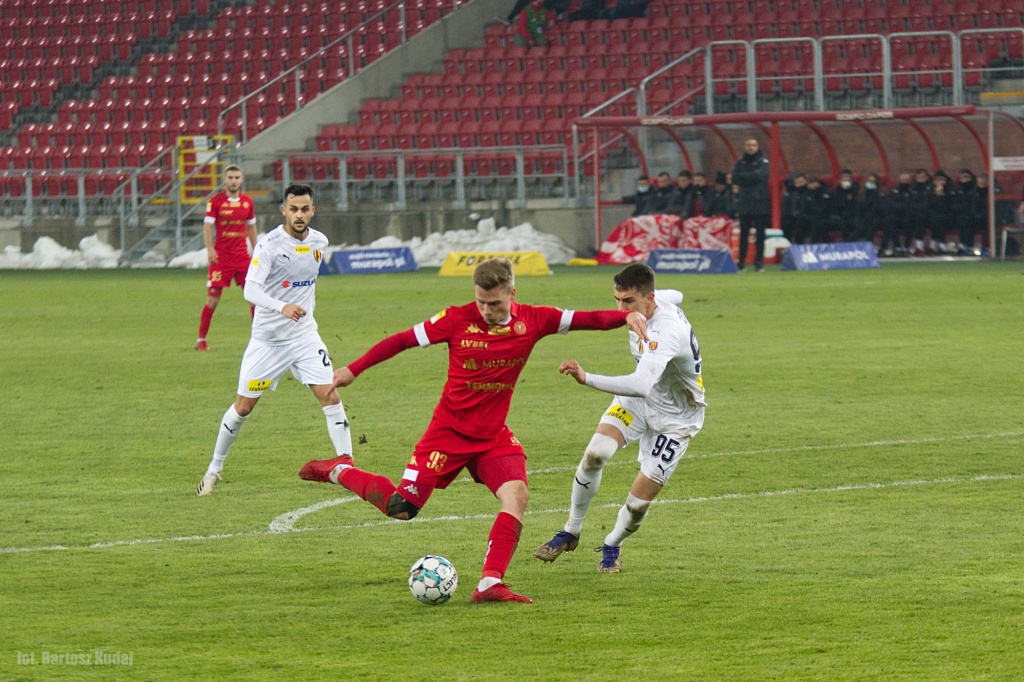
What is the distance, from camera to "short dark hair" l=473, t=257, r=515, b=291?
21.3ft

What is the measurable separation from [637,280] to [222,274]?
10.5 m

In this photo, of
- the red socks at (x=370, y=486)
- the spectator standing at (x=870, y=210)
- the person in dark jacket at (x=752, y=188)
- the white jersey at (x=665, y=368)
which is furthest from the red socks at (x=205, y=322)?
the spectator standing at (x=870, y=210)

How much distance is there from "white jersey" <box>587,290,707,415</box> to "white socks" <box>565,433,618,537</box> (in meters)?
0.29

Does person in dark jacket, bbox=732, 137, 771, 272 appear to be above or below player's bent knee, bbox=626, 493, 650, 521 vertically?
above

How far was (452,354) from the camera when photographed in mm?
6809

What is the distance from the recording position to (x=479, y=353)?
6.70m

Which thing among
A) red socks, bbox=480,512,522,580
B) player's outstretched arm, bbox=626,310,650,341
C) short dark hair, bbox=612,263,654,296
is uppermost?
short dark hair, bbox=612,263,654,296

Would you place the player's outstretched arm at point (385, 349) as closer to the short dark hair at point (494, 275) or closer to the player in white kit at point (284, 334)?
the short dark hair at point (494, 275)

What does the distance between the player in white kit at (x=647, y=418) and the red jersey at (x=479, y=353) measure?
22cm

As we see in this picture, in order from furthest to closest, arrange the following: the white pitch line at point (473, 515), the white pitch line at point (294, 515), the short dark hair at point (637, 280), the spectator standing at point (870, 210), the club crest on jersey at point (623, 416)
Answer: the spectator standing at point (870, 210)
the white pitch line at point (294, 515)
the white pitch line at point (473, 515)
the club crest on jersey at point (623, 416)
the short dark hair at point (637, 280)

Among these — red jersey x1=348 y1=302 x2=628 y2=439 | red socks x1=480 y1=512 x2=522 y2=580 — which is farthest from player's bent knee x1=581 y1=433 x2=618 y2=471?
red socks x1=480 y1=512 x2=522 y2=580

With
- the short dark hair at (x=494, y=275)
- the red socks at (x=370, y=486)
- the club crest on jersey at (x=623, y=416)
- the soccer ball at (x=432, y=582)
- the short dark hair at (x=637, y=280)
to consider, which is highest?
the short dark hair at (x=494, y=275)

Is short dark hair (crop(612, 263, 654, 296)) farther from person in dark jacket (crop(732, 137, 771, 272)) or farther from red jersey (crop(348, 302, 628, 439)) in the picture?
person in dark jacket (crop(732, 137, 771, 272))

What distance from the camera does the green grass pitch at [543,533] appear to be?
5.60 m
